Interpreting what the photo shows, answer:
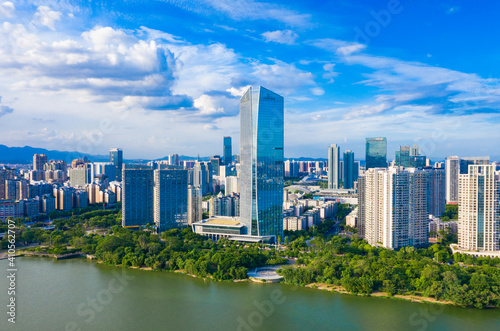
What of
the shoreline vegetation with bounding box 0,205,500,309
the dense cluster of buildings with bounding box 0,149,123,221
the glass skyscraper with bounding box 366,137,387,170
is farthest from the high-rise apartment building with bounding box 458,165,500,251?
the glass skyscraper with bounding box 366,137,387,170

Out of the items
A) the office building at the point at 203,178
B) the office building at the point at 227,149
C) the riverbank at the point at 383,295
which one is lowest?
the riverbank at the point at 383,295

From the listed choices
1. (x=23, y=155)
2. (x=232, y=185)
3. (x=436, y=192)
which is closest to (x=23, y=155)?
(x=23, y=155)

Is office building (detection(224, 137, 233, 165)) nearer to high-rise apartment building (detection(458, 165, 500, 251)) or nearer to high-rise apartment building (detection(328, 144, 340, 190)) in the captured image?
high-rise apartment building (detection(328, 144, 340, 190))

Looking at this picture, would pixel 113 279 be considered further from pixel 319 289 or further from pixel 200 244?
pixel 319 289

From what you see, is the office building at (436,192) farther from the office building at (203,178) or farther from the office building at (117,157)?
the office building at (117,157)

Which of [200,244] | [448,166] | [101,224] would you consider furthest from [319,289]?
[448,166]

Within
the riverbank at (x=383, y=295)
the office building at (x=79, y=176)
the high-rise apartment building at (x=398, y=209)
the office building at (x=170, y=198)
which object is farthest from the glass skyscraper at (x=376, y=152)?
the riverbank at (x=383, y=295)
